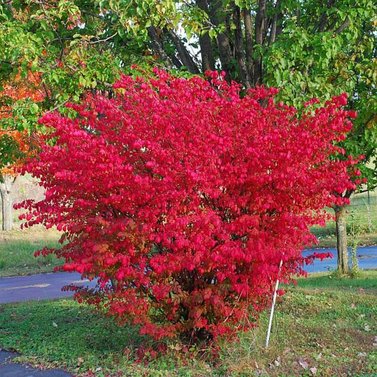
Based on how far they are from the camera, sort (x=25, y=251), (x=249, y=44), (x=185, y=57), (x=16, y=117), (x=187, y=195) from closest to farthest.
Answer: (x=187, y=195)
(x=16, y=117)
(x=249, y=44)
(x=185, y=57)
(x=25, y=251)

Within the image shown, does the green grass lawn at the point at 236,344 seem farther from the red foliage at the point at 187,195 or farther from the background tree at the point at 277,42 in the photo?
the background tree at the point at 277,42

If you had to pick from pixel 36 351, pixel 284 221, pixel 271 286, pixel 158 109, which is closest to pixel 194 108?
pixel 158 109

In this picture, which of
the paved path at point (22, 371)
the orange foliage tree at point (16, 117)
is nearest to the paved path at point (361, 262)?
the orange foliage tree at point (16, 117)

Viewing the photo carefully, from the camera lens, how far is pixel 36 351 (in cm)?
726

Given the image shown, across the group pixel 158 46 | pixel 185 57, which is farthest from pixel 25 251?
pixel 158 46

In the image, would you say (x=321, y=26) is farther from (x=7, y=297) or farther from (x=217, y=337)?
(x=7, y=297)

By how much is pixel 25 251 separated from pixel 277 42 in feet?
48.9

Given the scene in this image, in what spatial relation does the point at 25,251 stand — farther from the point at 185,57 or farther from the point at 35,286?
the point at 185,57

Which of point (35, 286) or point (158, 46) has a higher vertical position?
point (158, 46)

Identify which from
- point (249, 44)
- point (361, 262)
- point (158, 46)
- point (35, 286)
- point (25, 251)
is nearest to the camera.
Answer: point (249, 44)

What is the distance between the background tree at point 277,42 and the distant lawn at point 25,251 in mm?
10771

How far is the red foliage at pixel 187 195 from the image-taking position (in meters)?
5.72

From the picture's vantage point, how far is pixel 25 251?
20.7 meters

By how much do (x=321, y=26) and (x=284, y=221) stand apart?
4.02 meters
